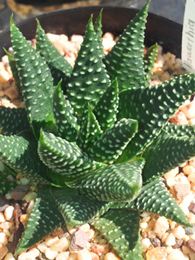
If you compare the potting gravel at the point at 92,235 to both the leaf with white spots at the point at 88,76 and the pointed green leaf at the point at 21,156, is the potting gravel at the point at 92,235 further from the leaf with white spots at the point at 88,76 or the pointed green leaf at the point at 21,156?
the leaf with white spots at the point at 88,76

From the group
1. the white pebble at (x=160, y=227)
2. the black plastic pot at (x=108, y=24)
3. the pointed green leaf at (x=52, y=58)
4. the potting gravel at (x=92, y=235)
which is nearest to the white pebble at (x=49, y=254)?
the potting gravel at (x=92, y=235)

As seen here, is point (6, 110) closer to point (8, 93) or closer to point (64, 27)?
point (8, 93)

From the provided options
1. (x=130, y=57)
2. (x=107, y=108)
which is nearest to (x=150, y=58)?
(x=130, y=57)

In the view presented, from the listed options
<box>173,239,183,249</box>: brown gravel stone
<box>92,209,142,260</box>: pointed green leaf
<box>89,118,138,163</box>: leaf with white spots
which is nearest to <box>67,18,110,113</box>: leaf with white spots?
<box>89,118,138,163</box>: leaf with white spots

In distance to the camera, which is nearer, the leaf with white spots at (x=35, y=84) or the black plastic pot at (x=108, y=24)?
the leaf with white spots at (x=35, y=84)

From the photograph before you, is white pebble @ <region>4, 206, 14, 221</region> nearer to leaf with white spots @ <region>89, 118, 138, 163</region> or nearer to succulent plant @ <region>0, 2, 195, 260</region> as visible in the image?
succulent plant @ <region>0, 2, 195, 260</region>

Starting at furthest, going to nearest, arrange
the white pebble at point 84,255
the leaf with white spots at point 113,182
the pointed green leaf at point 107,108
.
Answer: the white pebble at point 84,255, the pointed green leaf at point 107,108, the leaf with white spots at point 113,182

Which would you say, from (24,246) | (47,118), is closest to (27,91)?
(47,118)
